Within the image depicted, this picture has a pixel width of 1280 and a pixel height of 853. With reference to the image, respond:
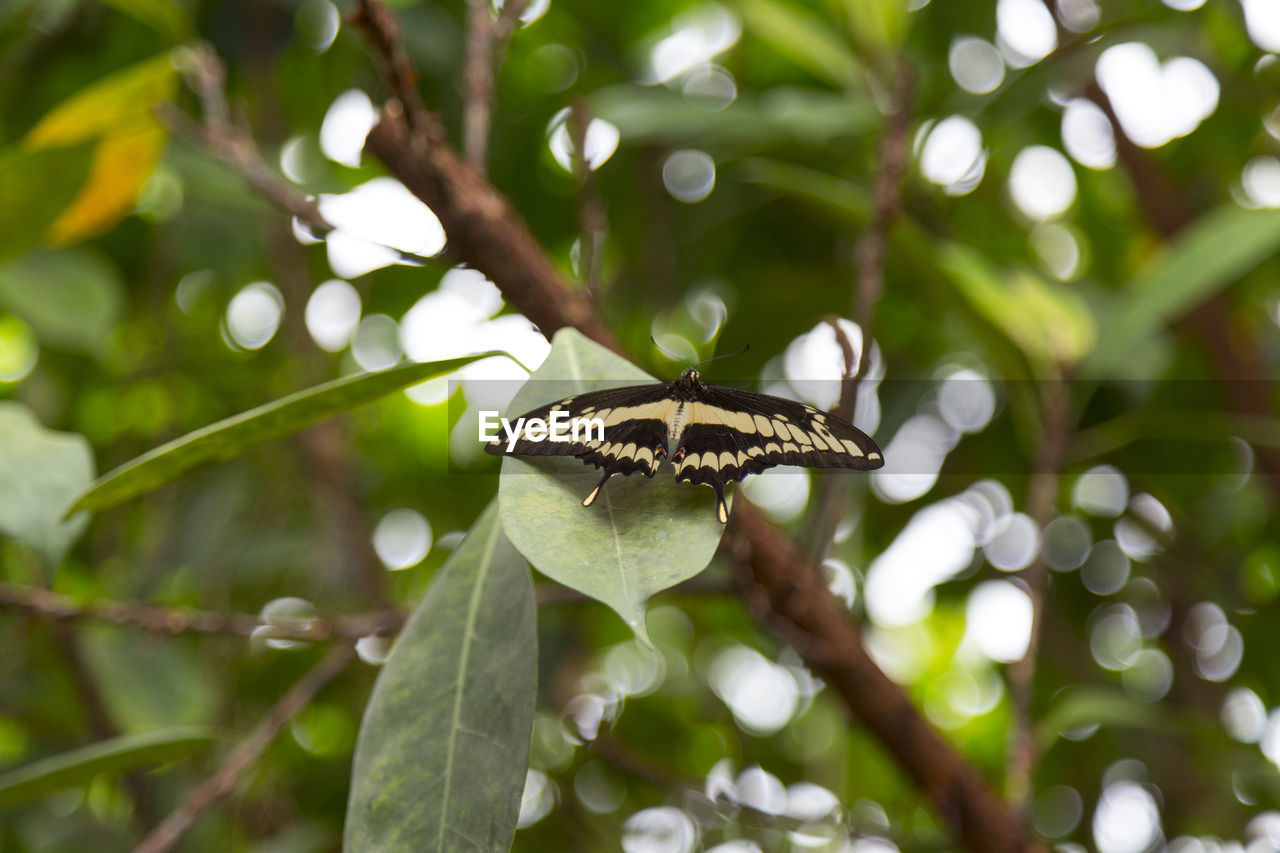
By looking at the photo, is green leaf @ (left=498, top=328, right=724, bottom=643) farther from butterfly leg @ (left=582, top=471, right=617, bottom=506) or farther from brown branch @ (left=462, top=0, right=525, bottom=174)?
brown branch @ (left=462, top=0, right=525, bottom=174)

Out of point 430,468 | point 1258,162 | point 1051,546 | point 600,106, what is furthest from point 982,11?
point 430,468

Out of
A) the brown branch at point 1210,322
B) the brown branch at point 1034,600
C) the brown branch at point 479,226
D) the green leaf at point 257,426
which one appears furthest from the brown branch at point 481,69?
the brown branch at point 1210,322

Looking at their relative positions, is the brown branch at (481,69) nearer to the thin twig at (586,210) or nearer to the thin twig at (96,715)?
the thin twig at (586,210)

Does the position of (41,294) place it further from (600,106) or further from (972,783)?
(972,783)

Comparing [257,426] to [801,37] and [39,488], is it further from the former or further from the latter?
[801,37]

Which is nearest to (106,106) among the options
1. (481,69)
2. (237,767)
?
(481,69)
